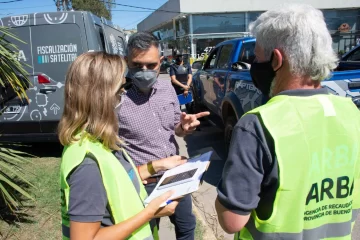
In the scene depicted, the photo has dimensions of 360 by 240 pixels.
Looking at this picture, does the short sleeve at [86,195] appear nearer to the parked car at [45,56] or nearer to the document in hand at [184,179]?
the document in hand at [184,179]

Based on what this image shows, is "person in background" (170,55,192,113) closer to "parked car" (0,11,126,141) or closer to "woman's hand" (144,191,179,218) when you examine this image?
"parked car" (0,11,126,141)

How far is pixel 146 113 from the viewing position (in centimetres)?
204

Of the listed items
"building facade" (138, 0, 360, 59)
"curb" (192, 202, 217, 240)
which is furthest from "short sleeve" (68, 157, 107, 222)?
"building facade" (138, 0, 360, 59)

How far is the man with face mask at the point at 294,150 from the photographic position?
104 centimetres

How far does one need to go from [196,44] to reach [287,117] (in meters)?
29.9

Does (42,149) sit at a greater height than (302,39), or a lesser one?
lesser

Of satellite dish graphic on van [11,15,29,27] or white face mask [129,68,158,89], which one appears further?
satellite dish graphic on van [11,15,29,27]

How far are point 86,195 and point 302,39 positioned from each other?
3.25 feet

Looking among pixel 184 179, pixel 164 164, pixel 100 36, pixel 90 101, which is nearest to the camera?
pixel 90 101

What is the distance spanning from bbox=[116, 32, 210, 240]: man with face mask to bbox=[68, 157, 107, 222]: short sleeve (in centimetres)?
78

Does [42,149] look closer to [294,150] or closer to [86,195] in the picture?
[86,195]

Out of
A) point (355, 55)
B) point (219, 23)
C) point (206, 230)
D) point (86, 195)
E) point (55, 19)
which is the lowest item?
point (206, 230)

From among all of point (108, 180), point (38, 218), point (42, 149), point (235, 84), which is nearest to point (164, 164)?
point (108, 180)

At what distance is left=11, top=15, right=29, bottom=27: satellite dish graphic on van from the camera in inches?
183
